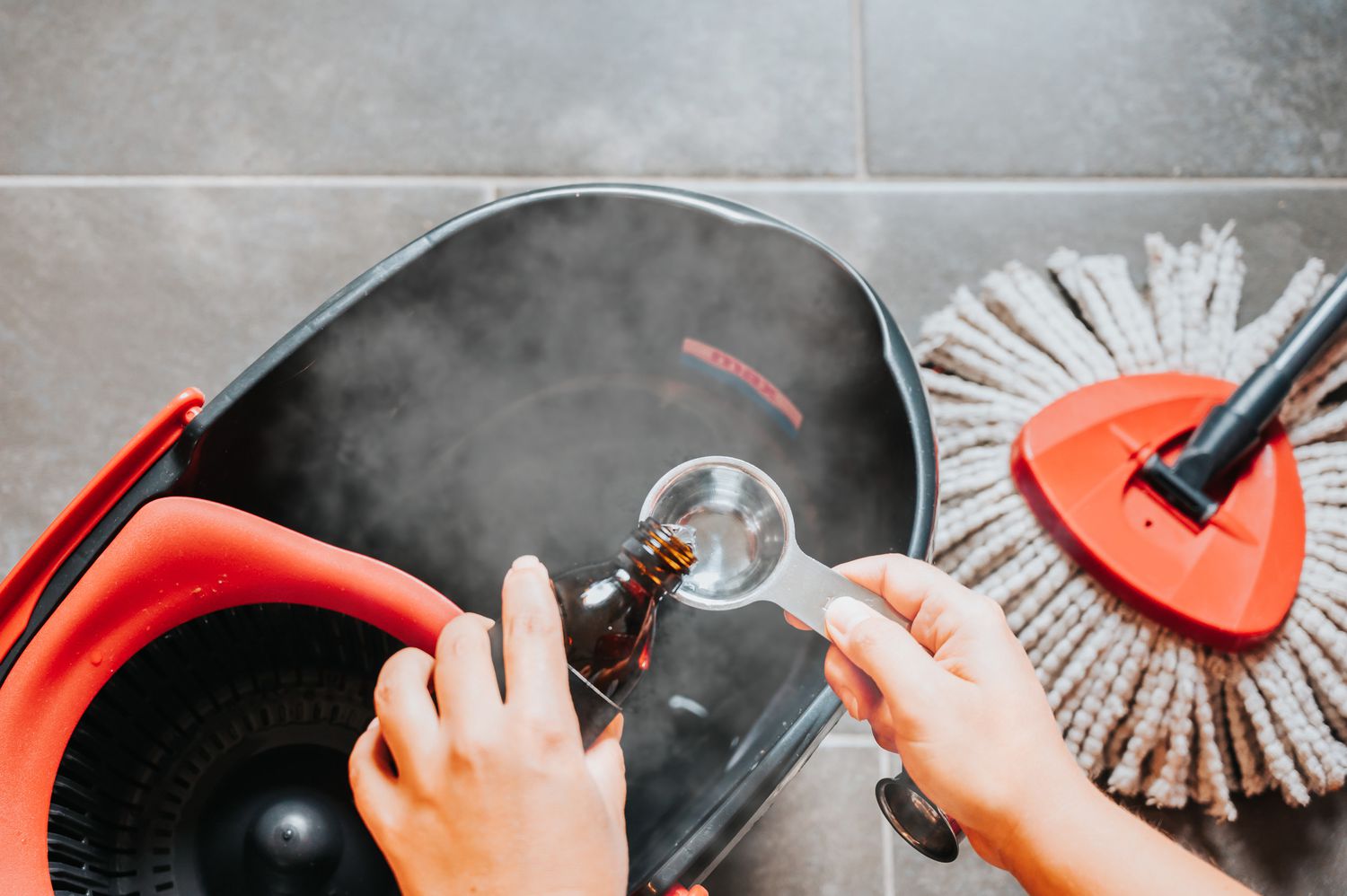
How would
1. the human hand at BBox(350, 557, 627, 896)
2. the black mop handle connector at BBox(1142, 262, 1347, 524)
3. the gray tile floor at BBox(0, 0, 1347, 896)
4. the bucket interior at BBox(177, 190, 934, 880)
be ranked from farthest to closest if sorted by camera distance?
the gray tile floor at BBox(0, 0, 1347, 896) < the black mop handle connector at BBox(1142, 262, 1347, 524) < the bucket interior at BBox(177, 190, 934, 880) < the human hand at BBox(350, 557, 627, 896)

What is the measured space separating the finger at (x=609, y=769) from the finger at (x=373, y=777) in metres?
0.09

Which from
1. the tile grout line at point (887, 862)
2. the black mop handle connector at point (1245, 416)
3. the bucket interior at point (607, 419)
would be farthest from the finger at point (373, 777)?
the black mop handle connector at point (1245, 416)

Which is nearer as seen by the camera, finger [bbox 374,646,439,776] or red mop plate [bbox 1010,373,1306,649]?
finger [bbox 374,646,439,776]

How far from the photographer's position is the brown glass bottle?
1.53 feet

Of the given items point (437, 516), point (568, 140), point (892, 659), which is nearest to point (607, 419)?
point (437, 516)

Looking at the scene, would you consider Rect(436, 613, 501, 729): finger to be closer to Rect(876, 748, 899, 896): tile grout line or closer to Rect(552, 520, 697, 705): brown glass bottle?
Rect(552, 520, 697, 705): brown glass bottle

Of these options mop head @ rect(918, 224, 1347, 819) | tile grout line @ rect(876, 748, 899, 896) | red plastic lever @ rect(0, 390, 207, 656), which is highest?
red plastic lever @ rect(0, 390, 207, 656)

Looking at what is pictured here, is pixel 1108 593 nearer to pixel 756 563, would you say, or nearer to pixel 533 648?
pixel 756 563

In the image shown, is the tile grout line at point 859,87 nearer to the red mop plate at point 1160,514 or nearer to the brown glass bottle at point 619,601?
the red mop plate at point 1160,514

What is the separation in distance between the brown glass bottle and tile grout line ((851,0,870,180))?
0.48m

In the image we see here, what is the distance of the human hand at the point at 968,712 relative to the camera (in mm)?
436

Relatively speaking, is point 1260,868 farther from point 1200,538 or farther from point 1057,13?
point 1057,13

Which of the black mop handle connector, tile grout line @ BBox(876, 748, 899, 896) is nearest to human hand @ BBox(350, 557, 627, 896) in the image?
tile grout line @ BBox(876, 748, 899, 896)

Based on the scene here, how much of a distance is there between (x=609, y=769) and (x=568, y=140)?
0.58 meters
